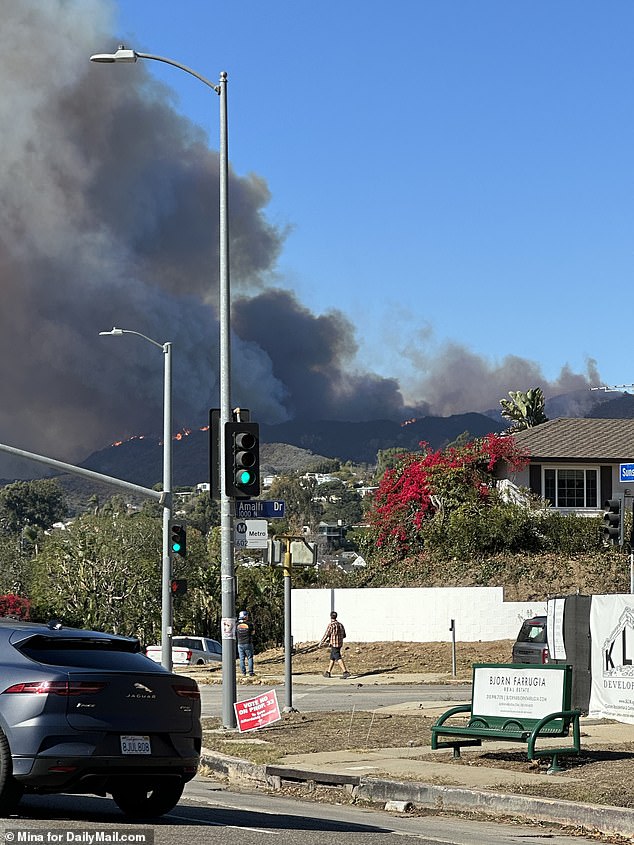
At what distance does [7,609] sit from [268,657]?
28761 millimetres

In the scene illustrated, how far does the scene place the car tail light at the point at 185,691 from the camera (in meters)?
11.7

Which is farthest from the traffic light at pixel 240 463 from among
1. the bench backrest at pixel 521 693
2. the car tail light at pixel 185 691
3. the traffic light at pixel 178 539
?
the traffic light at pixel 178 539

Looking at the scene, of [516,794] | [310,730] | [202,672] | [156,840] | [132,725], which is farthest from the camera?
[202,672]

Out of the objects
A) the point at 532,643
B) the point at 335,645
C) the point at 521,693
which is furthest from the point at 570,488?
the point at 521,693

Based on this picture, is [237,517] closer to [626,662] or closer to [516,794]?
[626,662]

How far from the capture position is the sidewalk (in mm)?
12719

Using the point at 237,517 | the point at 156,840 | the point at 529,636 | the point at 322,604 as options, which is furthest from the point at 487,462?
the point at 156,840

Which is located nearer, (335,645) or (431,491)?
(335,645)

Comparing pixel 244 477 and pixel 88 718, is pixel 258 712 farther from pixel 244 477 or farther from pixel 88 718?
pixel 88 718

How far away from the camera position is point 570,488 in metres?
55.4

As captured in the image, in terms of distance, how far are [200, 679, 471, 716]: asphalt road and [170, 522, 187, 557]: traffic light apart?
3.54 m

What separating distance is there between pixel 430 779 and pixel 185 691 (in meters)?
4.16

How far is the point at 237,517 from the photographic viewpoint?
69.4ft

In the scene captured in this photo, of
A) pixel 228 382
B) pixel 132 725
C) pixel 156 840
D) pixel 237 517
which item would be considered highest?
pixel 228 382
